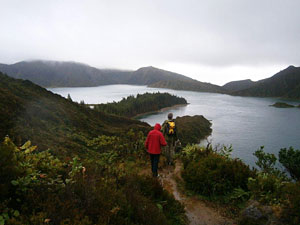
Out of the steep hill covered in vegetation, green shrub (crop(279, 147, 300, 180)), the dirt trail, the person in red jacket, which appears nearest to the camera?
the dirt trail

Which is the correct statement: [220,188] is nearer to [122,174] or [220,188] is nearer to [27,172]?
[122,174]

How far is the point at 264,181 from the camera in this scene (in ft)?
18.7

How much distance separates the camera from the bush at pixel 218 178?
649 cm

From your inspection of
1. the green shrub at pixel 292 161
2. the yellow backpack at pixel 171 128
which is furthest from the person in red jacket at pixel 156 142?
the green shrub at pixel 292 161

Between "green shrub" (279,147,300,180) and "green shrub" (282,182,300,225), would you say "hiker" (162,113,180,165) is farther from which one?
"green shrub" (279,147,300,180)

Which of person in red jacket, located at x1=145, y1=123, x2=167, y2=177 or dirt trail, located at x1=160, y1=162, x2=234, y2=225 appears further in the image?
person in red jacket, located at x1=145, y1=123, x2=167, y2=177

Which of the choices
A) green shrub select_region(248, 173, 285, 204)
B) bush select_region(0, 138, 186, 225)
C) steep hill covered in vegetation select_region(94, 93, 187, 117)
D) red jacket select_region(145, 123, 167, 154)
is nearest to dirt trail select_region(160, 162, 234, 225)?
green shrub select_region(248, 173, 285, 204)

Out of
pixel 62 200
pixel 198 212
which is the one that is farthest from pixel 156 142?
pixel 62 200

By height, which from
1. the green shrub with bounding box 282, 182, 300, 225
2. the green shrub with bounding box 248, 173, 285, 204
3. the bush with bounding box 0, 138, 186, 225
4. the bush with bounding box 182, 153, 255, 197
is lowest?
the bush with bounding box 182, 153, 255, 197

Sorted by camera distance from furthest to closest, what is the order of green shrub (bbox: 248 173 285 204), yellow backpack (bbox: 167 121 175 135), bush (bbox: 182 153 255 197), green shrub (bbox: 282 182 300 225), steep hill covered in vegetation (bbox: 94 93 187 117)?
steep hill covered in vegetation (bbox: 94 93 187 117) → yellow backpack (bbox: 167 121 175 135) → bush (bbox: 182 153 255 197) → green shrub (bbox: 248 173 285 204) → green shrub (bbox: 282 182 300 225)

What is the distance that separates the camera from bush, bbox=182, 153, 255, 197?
6488mm

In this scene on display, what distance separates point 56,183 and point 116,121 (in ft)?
136

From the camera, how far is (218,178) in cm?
671

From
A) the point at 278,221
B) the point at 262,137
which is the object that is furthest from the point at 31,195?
the point at 262,137
